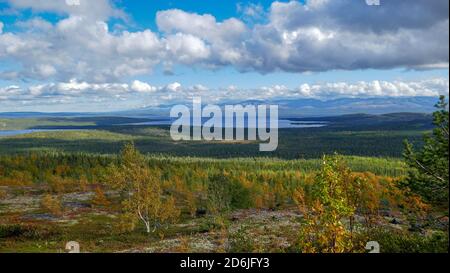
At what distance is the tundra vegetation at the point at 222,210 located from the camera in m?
20.7

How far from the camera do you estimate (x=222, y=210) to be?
8525 cm

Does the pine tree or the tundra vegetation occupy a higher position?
the pine tree

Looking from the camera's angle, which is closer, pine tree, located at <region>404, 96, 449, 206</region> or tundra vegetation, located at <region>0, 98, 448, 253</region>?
pine tree, located at <region>404, 96, 449, 206</region>

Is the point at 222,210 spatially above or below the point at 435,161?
below

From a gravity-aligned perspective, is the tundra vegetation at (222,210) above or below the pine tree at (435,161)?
below

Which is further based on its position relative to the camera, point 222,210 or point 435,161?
point 222,210

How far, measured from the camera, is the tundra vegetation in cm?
2072

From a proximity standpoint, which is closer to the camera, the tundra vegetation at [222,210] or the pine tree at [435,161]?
the pine tree at [435,161]
